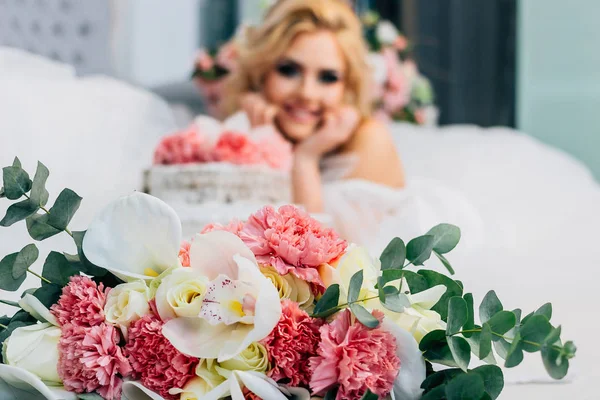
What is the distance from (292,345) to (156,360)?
0.11 m

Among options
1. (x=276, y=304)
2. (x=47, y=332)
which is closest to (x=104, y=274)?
(x=47, y=332)

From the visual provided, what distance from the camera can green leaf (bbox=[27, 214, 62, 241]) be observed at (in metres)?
0.61

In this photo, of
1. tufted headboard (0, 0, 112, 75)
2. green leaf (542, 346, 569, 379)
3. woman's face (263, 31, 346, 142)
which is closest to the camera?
green leaf (542, 346, 569, 379)

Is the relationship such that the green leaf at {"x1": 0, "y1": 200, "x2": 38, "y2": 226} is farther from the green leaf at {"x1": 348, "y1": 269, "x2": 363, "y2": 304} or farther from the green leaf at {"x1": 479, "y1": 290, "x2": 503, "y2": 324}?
the green leaf at {"x1": 479, "y1": 290, "x2": 503, "y2": 324}

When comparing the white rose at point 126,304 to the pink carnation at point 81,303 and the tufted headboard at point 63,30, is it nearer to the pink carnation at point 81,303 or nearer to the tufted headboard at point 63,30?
the pink carnation at point 81,303

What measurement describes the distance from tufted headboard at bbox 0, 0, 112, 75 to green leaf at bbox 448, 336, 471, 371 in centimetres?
130

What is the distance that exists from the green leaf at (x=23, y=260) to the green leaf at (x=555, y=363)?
414 mm

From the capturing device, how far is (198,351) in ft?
1.79

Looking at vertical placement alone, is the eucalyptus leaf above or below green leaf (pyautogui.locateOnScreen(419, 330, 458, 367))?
above

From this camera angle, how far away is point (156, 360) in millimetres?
567

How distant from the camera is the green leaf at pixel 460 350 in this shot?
21.5 inches

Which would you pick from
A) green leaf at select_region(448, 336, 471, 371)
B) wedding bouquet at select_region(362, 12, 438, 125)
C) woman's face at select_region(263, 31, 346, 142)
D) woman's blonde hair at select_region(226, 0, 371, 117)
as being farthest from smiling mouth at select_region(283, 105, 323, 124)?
green leaf at select_region(448, 336, 471, 371)

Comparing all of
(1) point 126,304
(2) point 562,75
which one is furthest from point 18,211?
(2) point 562,75

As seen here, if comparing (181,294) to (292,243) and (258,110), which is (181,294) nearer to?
(292,243)
